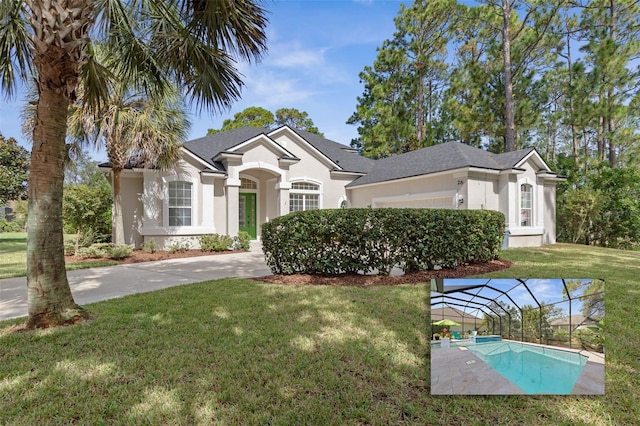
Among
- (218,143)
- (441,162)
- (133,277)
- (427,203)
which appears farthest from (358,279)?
(218,143)

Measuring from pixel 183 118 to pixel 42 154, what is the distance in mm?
9548

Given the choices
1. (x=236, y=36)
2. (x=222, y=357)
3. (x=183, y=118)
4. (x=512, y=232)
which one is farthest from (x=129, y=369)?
(x=512, y=232)

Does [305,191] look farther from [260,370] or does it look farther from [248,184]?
[260,370]

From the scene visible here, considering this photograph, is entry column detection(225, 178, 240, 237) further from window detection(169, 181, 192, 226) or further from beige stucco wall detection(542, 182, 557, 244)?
beige stucco wall detection(542, 182, 557, 244)

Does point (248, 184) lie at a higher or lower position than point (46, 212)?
higher

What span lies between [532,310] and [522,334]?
18 centimetres

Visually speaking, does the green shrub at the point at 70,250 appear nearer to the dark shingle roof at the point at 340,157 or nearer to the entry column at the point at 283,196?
the entry column at the point at 283,196

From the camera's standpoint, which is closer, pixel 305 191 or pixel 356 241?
pixel 356 241

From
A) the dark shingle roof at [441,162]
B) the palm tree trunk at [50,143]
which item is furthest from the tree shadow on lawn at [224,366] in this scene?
the dark shingle roof at [441,162]

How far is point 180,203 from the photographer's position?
14359mm

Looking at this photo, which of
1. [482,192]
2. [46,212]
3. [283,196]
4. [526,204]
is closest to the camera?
[46,212]

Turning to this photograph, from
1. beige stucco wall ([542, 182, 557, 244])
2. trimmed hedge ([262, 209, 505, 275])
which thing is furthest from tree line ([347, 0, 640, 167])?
trimmed hedge ([262, 209, 505, 275])

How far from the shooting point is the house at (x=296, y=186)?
13938 millimetres

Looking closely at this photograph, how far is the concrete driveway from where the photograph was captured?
6.38 meters
